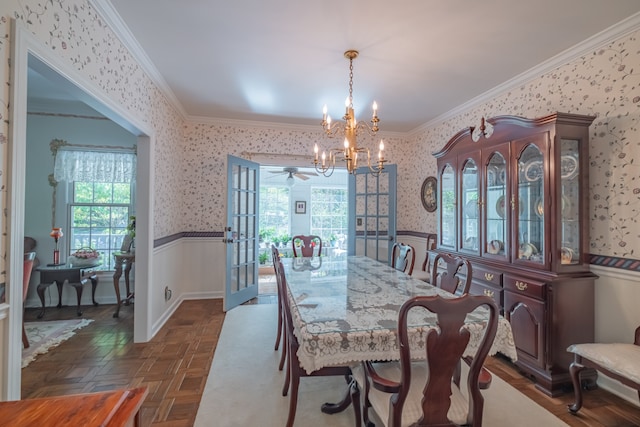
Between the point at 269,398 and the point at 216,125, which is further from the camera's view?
the point at 216,125

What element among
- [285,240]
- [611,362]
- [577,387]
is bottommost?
[577,387]

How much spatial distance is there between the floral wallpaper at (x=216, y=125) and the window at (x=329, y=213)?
4052 mm

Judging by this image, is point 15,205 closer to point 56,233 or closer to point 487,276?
point 56,233

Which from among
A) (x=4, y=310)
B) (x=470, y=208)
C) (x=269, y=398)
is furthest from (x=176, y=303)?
(x=470, y=208)

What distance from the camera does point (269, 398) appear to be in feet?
6.62

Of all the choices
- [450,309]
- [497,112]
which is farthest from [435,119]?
[450,309]

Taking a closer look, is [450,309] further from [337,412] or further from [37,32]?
[37,32]

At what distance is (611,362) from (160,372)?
3118 millimetres

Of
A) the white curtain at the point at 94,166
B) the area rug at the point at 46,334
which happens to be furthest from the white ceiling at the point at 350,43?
the area rug at the point at 46,334

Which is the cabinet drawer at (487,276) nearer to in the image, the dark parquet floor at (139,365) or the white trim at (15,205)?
the dark parquet floor at (139,365)

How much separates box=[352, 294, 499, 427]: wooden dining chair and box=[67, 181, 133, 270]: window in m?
4.11

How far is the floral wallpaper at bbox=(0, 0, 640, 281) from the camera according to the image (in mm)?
1666

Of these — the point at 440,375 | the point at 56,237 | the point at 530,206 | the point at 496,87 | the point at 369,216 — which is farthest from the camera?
the point at 369,216

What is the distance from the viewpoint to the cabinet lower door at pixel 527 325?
2166mm
